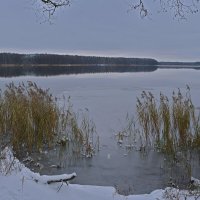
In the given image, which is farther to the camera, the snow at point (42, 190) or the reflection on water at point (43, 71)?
the reflection on water at point (43, 71)

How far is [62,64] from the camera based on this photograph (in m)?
100

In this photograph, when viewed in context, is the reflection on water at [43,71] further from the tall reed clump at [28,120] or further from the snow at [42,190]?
the snow at [42,190]

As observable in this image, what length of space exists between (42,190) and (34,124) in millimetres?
3654

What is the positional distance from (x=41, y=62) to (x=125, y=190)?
9447cm

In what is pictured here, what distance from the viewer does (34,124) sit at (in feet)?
25.1

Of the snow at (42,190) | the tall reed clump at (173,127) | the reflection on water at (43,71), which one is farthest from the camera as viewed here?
the reflection on water at (43,71)

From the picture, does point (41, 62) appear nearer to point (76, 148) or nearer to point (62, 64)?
point (62, 64)

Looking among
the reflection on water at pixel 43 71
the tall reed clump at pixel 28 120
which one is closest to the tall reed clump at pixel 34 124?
the tall reed clump at pixel 28 120

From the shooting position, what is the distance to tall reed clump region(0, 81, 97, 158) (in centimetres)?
723

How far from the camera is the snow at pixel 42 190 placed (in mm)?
3928

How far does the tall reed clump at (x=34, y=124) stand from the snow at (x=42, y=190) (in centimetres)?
240

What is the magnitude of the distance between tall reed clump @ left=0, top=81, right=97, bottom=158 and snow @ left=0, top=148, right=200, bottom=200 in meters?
2.40

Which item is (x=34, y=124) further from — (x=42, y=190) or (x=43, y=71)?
(x=43, y=71)

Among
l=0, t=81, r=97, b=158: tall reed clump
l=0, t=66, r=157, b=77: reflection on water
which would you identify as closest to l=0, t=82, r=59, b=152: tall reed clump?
l=0, t=81, r=97, b=158: tall reed clump
